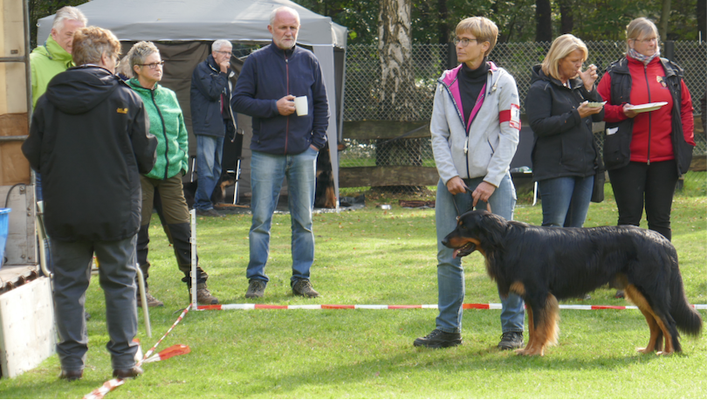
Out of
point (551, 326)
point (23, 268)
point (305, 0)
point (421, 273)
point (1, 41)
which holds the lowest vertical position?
point (421, 273)

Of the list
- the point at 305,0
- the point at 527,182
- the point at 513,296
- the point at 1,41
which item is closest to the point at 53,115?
the point at 1,41

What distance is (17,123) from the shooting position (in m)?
4.15

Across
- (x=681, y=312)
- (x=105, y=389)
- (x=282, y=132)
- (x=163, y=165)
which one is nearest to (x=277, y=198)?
(x=282, y=132)

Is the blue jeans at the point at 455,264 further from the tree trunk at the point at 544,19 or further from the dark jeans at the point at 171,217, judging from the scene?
the tree trunk at the point at 544,19

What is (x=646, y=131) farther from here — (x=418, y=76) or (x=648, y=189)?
(x=418, y=76)

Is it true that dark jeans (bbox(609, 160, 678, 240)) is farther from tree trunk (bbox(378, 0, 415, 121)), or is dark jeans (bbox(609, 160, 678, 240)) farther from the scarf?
tree trunk (bbox(378, 0, 415, 121))

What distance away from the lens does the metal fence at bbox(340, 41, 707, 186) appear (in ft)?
39.2

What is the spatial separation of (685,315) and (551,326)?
762 millimetres

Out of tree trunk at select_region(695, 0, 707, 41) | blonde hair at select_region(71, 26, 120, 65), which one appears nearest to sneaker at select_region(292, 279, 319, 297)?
blonde hair at select_region(71, 26, 120, 65)

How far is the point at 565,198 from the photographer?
4.88 m

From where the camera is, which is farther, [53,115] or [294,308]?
[294,308]

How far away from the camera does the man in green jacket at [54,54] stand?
4633 millimetres

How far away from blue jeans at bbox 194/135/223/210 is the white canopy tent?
1.43 metres

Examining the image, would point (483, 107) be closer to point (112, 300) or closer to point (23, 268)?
point (112, 300)
